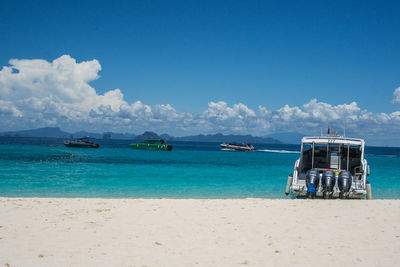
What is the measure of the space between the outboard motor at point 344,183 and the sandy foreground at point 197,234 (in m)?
1.29

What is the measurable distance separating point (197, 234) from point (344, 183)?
304 inches

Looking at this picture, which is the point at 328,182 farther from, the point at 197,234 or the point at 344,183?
the point at 197,234

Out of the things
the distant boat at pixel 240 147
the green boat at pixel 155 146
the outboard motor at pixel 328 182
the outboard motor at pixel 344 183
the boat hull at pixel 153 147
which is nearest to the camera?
the outboard motor at pixel 344 183

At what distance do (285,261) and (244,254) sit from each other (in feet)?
2.71

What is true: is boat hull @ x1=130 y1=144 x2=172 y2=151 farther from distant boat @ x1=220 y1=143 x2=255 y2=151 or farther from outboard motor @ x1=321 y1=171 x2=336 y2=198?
outboard motor @ x1=321 y1=171 x2=336 y2=198

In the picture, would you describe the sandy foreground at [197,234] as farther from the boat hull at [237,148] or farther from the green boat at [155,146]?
the boat hull at [237,148]

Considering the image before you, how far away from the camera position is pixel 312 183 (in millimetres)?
13688

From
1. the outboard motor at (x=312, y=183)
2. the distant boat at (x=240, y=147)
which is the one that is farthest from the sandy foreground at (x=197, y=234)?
the distant boat at (x=240, y=147)

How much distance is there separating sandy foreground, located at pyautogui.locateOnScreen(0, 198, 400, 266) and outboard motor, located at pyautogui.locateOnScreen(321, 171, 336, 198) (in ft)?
4.45

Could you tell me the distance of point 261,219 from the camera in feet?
32.4

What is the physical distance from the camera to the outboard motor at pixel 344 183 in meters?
13.5

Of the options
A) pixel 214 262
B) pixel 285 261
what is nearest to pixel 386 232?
pixel 285 261

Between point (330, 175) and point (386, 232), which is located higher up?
point (330, 175)

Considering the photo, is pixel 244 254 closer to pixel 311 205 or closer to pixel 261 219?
pixel 261 219
